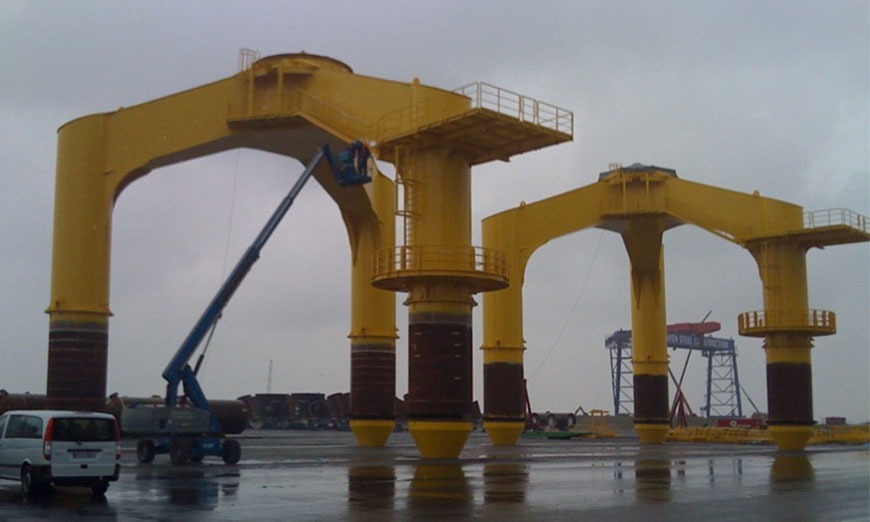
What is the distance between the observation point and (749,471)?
25.8m

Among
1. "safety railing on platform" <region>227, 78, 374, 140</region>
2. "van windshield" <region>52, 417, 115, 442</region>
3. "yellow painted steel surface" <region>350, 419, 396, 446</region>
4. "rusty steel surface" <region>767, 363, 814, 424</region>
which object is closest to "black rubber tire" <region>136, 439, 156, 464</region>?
"van windshield" <region>52, 417, 115, 442</region>

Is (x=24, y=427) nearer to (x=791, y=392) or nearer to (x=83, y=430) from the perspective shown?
(x=83, y=430)

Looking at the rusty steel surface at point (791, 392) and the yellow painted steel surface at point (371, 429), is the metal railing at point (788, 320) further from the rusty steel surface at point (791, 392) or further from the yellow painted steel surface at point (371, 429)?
the yellow painted steel surface at point (371, 429)

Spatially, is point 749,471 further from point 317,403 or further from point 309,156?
point 317,403

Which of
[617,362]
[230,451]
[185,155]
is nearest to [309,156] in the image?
[185,155]

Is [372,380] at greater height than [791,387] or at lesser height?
greater

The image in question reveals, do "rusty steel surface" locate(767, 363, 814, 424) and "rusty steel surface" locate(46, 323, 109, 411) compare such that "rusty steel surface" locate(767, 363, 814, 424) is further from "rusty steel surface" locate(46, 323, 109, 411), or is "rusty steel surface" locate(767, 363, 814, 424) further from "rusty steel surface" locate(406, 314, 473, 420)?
"rusty steel surface" locate(46, 323, 109, 411)

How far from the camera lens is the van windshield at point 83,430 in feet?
55.3

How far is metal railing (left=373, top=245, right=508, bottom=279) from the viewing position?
29.4 meters

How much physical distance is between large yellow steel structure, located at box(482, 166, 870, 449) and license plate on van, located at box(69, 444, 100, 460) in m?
29.6

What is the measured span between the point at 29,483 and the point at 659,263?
4041 cm

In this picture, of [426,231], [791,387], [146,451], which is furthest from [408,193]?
[791,387]

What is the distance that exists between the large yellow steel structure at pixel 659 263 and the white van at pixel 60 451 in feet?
96.3

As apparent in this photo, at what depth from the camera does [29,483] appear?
55.5ft
